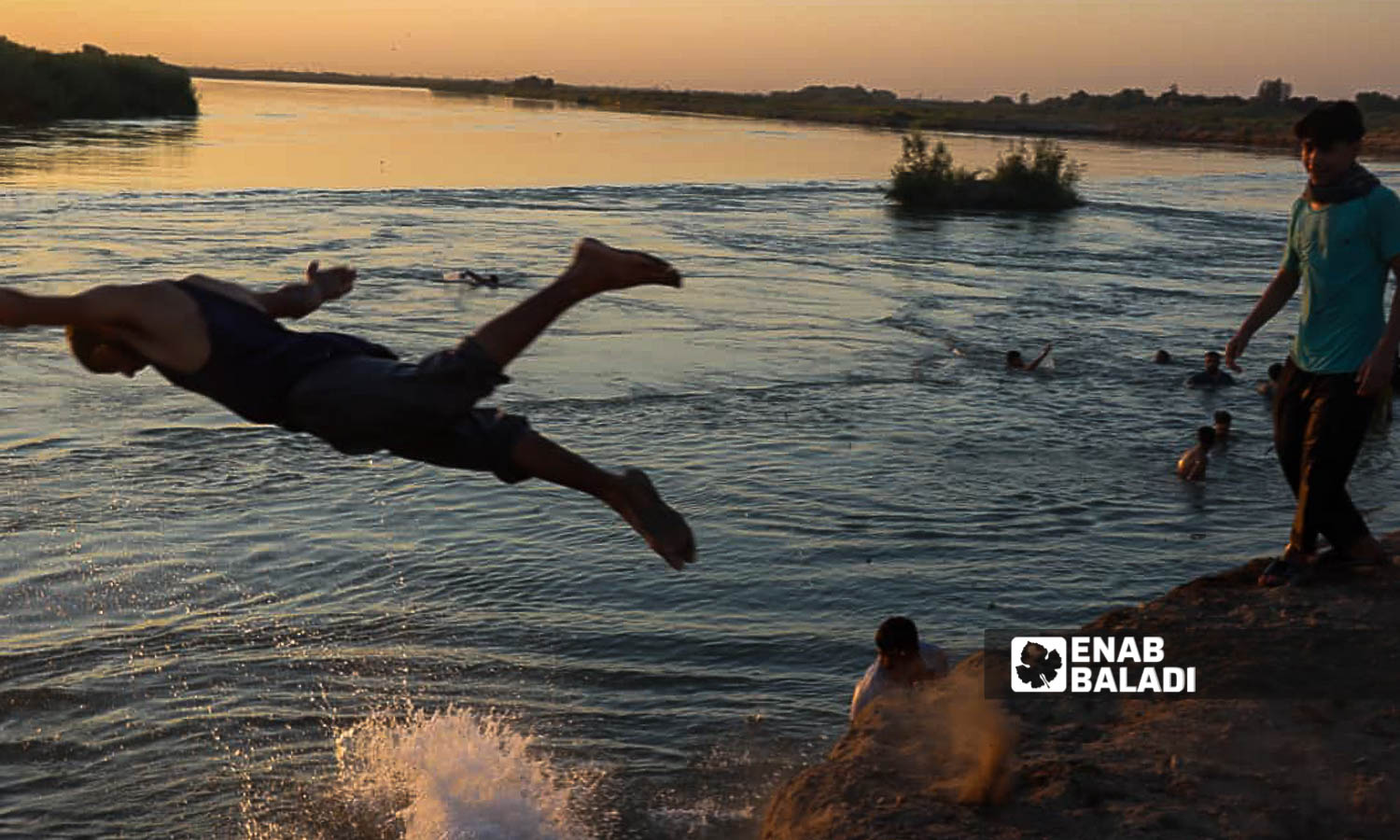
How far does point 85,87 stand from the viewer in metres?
84.0

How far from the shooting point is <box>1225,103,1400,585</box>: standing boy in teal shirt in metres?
6.91

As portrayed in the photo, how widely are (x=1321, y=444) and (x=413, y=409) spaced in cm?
471

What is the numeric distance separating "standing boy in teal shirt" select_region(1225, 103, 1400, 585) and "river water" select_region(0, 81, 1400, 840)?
10.9 feet

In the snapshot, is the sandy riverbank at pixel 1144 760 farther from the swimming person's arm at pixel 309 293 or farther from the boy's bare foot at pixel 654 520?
the swimming person's arm at pixel 309 293

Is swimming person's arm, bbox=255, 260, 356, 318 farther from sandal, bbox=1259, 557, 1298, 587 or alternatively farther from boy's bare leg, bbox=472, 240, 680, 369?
sandal, bbox=1259, 557, 1298, 587

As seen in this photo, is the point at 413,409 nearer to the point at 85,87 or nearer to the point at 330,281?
the point at 330,281

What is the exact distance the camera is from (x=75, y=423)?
17.3 meters

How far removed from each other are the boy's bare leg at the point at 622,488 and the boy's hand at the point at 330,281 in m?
1.21

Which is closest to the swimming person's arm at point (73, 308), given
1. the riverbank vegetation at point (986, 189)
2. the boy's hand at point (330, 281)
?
the boy's hand at point (330, 281)

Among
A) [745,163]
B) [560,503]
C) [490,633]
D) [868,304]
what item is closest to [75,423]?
[560,503]

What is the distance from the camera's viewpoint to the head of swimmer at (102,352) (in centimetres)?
471

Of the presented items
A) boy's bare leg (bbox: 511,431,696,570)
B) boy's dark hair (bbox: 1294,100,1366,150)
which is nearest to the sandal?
boy's dark hair (bbox: 1294,100,1366,150)

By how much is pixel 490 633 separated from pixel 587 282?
658 cm

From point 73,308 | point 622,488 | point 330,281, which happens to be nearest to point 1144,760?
point 622,488
